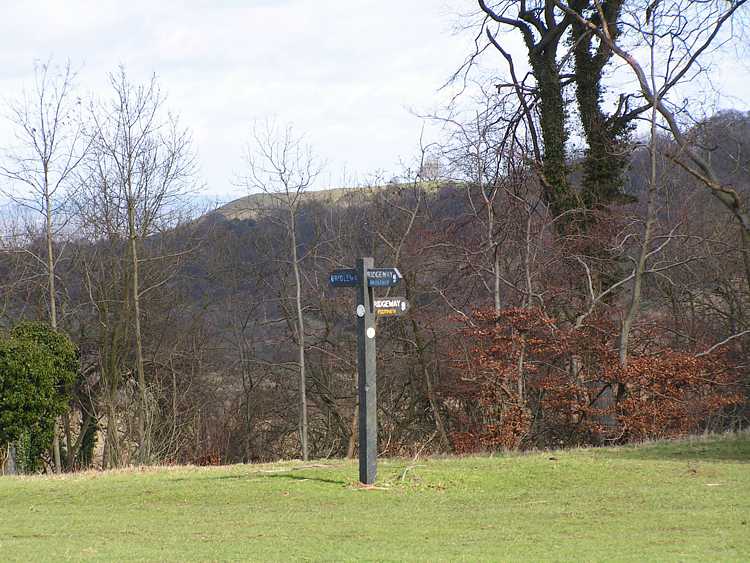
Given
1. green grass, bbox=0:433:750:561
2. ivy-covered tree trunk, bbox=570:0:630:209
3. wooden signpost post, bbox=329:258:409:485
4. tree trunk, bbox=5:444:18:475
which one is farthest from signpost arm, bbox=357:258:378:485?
tree trunk, bbox=5:444:18:475

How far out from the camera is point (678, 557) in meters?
7.52

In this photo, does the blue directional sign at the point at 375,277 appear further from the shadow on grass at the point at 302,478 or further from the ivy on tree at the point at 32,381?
the ivy on tree at the point at 32,381

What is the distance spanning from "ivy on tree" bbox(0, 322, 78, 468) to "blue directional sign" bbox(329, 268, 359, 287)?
553 inches

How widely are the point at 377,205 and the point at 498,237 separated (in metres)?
10.7

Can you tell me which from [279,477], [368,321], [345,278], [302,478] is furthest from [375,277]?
[279,477]

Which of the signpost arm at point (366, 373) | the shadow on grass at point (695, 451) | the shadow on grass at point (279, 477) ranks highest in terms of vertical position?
the signpost arm at point (366, 373)

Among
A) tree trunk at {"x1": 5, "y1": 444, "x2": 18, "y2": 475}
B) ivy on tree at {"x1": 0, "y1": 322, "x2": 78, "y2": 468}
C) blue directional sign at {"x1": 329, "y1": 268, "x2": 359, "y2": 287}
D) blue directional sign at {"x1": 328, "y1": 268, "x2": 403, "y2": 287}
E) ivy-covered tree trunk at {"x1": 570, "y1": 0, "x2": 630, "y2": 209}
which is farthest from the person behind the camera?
ivy-covered tree trunk at {"x1": 570, "y1": 0, "x2": 630, "y2": 209}

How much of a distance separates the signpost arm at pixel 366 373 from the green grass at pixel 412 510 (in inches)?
15.0

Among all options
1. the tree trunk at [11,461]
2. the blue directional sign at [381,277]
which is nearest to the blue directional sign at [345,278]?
the blue directional sign at [381,277]

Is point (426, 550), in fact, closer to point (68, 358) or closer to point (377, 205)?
point (68, 358)

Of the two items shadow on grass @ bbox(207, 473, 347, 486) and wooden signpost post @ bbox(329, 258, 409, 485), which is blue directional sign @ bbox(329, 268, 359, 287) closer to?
wooden signpost post @ bbox(329, 258, 409, 485)

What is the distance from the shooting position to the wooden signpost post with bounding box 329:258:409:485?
1194 cm

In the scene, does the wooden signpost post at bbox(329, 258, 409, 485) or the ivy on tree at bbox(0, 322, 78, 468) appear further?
the ivy on tree at bbox(0, 322, 78, 468)

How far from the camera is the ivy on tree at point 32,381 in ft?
76.5
